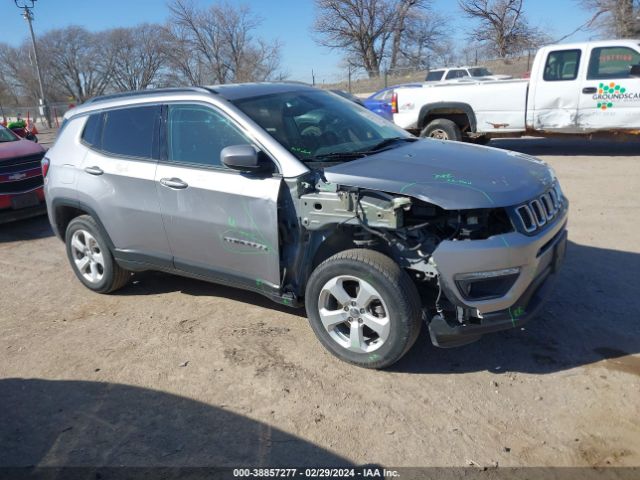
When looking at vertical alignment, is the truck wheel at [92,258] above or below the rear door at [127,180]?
below

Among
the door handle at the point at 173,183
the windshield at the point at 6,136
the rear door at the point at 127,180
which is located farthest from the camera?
the windshield at the point at 6,136

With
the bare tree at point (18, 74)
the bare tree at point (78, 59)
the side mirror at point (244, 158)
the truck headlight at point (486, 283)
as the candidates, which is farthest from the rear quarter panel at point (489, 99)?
the bare tree at point (18, 74)

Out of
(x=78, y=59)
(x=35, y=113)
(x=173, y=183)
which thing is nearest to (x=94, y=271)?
(x=173, y=183)

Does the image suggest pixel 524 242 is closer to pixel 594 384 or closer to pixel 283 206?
pixel 594 384

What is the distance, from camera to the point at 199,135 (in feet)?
13.8

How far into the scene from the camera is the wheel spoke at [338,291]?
3.56m

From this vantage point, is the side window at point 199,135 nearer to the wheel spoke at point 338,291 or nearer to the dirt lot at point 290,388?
the wheel spoke at point 338,291

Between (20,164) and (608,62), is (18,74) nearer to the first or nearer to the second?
(20,164)

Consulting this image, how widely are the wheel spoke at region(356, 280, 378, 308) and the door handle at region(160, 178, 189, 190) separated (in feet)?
5.32

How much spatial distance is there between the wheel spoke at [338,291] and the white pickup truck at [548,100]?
316 inches

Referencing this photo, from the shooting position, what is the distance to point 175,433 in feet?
10.2

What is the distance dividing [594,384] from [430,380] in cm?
99

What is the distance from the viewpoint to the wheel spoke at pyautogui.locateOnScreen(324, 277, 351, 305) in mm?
3559

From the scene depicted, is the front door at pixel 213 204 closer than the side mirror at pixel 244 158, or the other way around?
the side mirror at pixel 244 158
